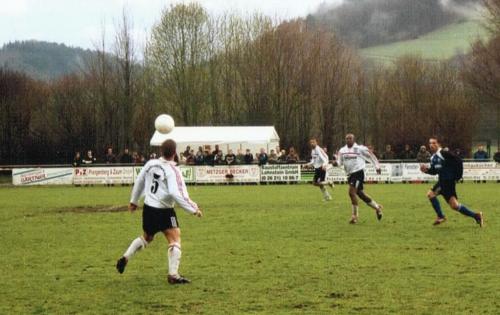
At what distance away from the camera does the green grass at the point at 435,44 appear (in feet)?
287

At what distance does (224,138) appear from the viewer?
1802 inches

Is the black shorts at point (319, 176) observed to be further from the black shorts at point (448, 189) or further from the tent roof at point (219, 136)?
the tent roof at point (219, 136)

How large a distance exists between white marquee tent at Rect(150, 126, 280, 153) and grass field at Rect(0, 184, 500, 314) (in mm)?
24485

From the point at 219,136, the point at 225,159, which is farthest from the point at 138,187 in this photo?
the point at 219,136

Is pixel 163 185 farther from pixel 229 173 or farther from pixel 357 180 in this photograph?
pixel 229 173

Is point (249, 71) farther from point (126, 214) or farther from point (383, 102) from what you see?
point (126, 214)

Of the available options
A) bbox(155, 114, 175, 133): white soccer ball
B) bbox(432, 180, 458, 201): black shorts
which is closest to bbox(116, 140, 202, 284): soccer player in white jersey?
bbox(155, 114, 175, 133): white soccer ball

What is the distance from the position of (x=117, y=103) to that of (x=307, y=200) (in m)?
33.8

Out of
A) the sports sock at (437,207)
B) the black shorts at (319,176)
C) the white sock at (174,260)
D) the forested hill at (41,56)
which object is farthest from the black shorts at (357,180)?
the forested hill at (41,56)

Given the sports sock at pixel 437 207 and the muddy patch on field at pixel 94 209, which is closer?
the sports sock at pixel 437 207

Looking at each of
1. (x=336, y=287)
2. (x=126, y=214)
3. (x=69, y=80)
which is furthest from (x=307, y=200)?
(x=69, y=80)

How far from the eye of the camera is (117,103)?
56.8 meters

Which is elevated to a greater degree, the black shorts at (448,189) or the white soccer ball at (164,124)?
the white soccer ball at (164,124)

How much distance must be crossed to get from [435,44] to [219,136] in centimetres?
5828
